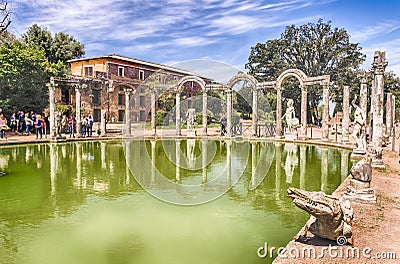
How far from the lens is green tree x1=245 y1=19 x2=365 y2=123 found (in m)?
41.1

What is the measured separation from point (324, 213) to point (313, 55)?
4037 centimetres

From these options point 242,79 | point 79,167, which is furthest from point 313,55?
point 79,167

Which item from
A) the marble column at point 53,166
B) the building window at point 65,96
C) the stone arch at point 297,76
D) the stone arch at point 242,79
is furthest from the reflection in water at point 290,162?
the building window at point 65,96

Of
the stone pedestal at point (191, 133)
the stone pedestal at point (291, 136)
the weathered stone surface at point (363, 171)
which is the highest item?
the stone pedestal at point (191, 133)

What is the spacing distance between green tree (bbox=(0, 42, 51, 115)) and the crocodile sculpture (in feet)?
83.8

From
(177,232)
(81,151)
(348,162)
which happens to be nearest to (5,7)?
(81,151)

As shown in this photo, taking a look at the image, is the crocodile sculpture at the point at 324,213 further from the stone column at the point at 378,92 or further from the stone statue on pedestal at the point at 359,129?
the stone statue on pedestal at the point at 359,129

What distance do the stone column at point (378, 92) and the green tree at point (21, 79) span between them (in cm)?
2338

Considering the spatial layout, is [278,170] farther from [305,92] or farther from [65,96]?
[65,96]

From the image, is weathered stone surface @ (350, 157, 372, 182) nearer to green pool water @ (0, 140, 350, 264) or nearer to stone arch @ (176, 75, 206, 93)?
green pool water @ (0, 140, 350, 264)

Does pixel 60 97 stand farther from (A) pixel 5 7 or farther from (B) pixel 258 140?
(A) pixel 5 7

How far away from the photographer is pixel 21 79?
26594 mm

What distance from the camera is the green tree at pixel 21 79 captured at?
25516mm

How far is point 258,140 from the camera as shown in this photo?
77.2 feet
